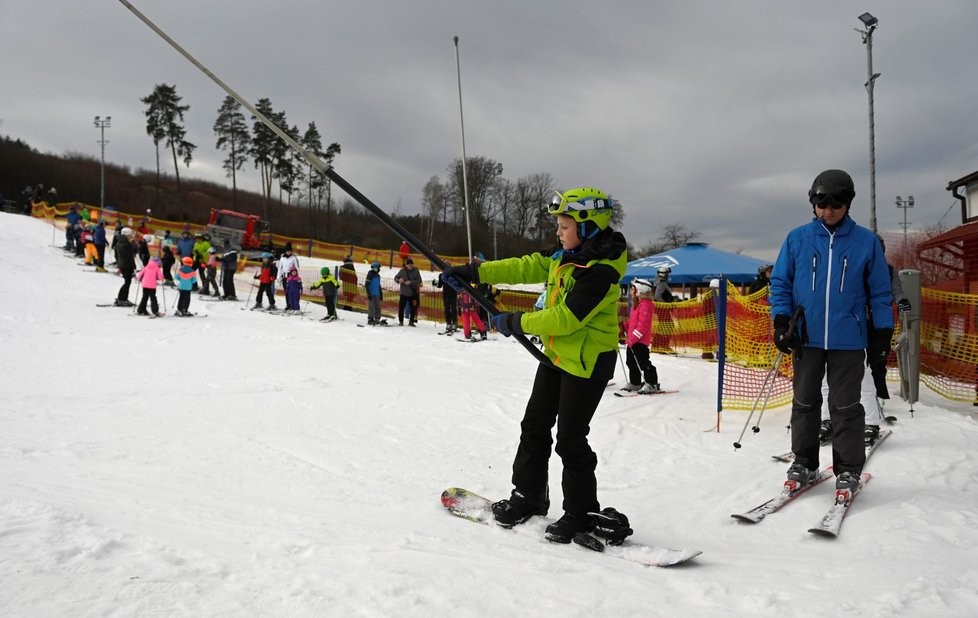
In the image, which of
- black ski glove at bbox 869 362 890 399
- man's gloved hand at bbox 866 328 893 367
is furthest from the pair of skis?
black ski glove at bbox 869 362 890 399

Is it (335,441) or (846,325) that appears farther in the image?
(335,441)

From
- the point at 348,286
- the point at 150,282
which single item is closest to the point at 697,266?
the point at 348,286

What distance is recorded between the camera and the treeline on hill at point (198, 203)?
171ft

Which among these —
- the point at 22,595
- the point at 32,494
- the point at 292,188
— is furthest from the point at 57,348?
the point at 292,188

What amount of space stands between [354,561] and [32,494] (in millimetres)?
1814

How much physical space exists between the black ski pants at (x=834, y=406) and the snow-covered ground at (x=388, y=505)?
0.84 feet

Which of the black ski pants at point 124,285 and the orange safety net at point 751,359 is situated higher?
the black ski pants at point 124,285

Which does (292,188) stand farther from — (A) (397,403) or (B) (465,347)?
(A) (397,403)

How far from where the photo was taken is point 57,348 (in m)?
8.37

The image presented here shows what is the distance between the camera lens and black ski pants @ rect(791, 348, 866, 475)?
3.59 meters

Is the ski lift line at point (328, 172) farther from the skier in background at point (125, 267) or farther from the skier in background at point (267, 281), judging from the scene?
the skier in background at point (267, 281)

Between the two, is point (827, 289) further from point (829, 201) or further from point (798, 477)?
point (798, 477)

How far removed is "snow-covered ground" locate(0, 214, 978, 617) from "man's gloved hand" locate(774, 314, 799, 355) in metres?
1.00

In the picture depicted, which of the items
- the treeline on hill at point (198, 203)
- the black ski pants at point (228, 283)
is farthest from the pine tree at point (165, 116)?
the black ski pants at point (228, 283)
